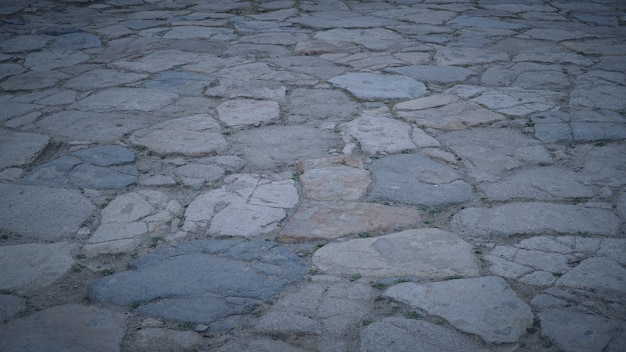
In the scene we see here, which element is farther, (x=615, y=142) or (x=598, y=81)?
(x=598, y=81)

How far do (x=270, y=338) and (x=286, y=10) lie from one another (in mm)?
4674

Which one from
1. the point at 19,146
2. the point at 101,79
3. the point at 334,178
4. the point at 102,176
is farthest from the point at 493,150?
the point at 101,79

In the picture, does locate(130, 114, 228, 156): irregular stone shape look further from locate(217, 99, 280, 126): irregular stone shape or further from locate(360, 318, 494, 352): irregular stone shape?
locate(360, 318, 494, 352): irregular stone shape

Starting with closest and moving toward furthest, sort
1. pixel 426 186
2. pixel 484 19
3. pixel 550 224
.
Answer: pixel 550 224 < pixel 426 186 < pixel 484 19

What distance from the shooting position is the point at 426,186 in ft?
7.38

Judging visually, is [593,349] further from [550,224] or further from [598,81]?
[598,81]

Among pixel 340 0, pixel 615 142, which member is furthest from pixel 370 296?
pixel 340 0

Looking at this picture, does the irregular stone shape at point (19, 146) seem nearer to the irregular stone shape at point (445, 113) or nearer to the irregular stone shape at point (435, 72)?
the irregular stone shape at point (445, 113)

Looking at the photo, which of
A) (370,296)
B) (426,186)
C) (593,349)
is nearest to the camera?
(593,349)

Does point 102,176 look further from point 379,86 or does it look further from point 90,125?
point 379,86

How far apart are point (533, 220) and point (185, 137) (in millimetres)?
1656

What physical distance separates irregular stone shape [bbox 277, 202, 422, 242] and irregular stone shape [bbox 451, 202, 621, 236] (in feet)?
0.65

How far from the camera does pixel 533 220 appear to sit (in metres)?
1.98

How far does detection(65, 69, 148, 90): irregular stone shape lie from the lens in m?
3.45
